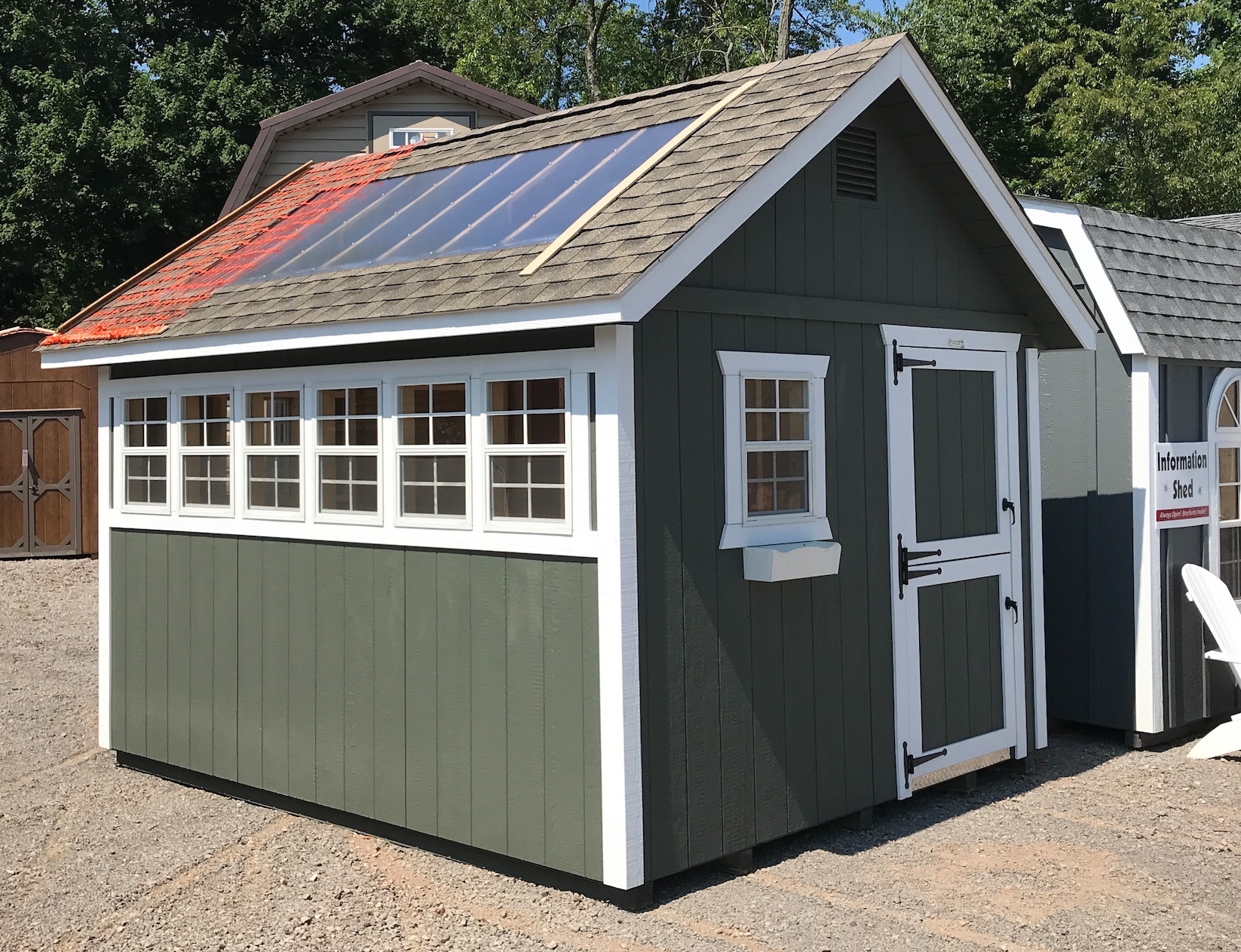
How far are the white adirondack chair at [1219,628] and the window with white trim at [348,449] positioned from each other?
4897 mm

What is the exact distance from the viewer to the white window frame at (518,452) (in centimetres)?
579

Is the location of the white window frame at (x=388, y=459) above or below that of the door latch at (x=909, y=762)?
above

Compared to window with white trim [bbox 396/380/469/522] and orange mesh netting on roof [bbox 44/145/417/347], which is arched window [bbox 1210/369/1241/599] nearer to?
window with white trim [bbox 396/380/469/522]

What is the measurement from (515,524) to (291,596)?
1735mm

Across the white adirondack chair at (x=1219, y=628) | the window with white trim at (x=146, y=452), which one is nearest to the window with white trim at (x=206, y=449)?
the window with white trim at (x=146, y=452)

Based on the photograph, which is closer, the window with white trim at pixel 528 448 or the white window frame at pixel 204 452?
the window with white trim at pixel 528 448

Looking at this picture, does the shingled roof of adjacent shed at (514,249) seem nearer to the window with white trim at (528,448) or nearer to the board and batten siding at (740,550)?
the board and batten siding at (740,550)

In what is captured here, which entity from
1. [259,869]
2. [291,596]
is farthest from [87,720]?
[259,869]

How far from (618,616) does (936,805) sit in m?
2.66

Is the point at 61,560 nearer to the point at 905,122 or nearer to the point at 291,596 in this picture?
the point at 291,596

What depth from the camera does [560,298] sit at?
17.8 feet

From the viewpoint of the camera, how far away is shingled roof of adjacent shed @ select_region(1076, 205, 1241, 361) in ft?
27.8

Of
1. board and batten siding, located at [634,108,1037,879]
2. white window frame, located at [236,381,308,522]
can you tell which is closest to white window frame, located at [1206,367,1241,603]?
board and batten siding, located at [634,108,1037,879]

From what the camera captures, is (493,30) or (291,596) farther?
(493,30)
